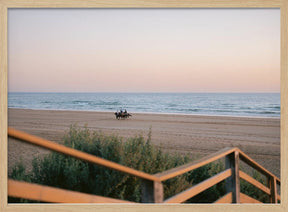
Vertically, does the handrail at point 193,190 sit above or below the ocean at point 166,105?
below

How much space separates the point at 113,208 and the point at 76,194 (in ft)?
3.06

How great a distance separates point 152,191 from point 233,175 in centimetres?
107

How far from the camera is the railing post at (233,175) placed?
7.63 ft

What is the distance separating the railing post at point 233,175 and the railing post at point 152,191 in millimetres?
973

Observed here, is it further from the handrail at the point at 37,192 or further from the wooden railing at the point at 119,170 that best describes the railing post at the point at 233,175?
the handrail at the point at 37,192

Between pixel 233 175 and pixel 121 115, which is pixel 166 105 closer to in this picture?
pixel 121 115

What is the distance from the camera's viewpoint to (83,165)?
103 inches

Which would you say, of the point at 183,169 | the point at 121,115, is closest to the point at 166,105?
the point at 121,115

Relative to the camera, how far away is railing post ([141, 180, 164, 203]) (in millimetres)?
1560

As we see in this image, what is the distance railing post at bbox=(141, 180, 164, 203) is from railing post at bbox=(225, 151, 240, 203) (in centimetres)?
97

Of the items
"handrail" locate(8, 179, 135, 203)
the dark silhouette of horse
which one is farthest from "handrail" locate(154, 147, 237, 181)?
the dark silhouette of horse

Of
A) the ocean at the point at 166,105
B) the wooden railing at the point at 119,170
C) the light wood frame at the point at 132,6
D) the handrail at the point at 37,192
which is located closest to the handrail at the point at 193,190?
the wooden railing at the point at 119,170

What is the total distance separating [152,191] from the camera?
1.56 meters

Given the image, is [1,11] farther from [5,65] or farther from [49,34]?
[49,34]
